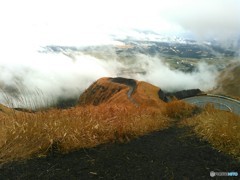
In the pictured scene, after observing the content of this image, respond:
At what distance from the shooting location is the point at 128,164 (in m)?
7.70

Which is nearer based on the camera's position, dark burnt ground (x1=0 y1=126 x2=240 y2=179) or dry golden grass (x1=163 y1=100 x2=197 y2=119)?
dark burnt ground (x1=0 y1=126 x2=240 y2=179)

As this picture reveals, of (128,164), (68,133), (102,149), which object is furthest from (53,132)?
(128,164)

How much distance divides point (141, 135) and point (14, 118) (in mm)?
4137

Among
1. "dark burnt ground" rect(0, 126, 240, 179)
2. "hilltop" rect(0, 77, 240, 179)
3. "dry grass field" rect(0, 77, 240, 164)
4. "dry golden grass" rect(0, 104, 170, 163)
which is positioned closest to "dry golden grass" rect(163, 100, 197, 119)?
"dry grass field" rect(0, 77, 240, 164)

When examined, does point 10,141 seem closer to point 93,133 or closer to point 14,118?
point 14,118

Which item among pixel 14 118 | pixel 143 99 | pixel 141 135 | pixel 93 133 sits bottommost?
pixel 143 99

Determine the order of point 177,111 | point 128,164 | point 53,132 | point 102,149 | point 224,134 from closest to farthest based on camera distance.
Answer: point 128,164, point 53,132, point 102,149, point 224,134, point 177,111

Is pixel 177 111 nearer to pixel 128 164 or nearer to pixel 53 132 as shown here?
pixel 53 132

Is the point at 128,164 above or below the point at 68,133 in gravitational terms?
below

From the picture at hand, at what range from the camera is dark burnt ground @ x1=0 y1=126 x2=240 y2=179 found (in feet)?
22.9

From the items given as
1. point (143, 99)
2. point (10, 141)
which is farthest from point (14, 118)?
point (143, 99)

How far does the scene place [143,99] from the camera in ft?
194

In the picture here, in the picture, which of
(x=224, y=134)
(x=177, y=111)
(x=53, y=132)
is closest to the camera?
(x=53, y=132)

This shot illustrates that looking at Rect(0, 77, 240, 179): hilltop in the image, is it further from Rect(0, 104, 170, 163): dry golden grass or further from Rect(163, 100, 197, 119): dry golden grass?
Rect(163, 100, 197, 119): dry golden grass
